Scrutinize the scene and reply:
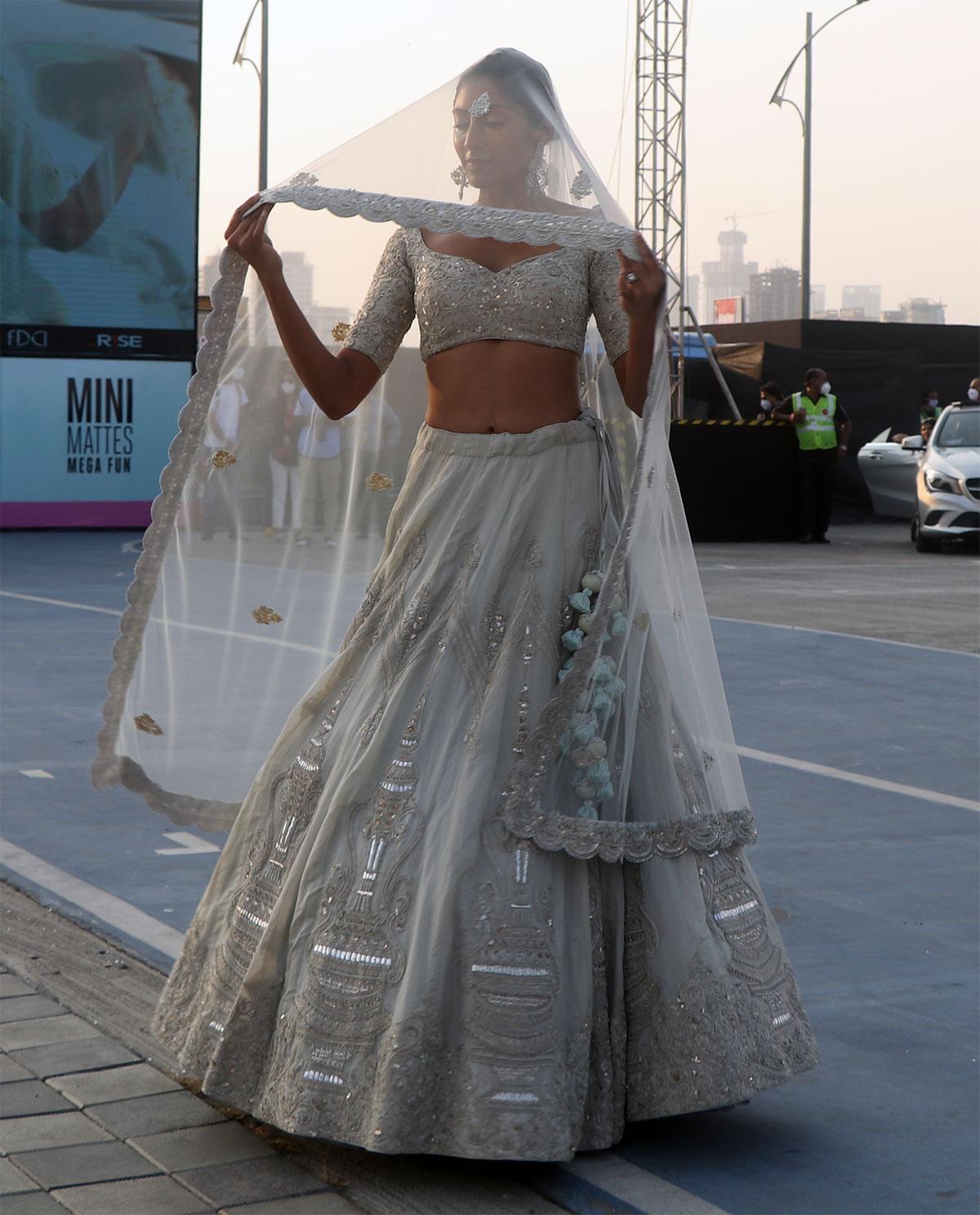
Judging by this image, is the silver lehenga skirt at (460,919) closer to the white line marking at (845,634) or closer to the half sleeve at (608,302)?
the half sleeve at (608,302)

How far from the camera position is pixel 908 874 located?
508 cm

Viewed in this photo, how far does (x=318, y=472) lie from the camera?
3.61 meters

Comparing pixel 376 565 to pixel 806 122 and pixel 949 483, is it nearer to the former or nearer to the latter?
pixel 949 483

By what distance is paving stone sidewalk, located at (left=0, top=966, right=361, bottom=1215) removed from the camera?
2836 millimetres

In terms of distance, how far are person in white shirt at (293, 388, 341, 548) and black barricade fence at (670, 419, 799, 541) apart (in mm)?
16133

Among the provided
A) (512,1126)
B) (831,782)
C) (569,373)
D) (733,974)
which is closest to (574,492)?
(569,373)

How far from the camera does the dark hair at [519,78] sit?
318cm

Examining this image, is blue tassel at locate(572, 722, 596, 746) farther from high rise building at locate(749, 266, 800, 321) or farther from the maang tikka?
high rise building at locate(749, 266, 800, 321)

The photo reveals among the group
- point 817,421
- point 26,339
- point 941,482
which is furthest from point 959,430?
point 26,339

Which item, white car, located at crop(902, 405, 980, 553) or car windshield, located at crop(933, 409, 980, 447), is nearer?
white car, located at crop(902, 405, 980, 553)

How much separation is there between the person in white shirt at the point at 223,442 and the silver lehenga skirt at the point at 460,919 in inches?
18.8

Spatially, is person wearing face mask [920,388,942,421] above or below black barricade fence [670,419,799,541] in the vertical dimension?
above

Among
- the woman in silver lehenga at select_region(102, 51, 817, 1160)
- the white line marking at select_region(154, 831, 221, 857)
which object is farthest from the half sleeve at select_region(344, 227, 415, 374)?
the white line marking at select_region(154, 831, 221, 857)

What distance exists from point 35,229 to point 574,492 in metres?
18.0
